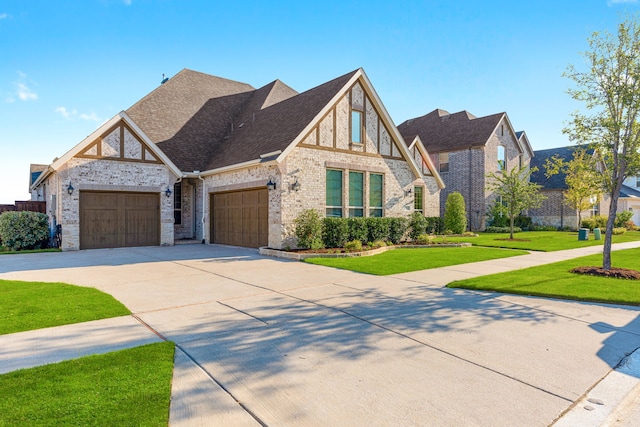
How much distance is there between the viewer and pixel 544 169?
109ft

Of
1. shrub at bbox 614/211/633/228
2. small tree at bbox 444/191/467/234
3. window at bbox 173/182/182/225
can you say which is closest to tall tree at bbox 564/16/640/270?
small tree at bbox 444/191/467/234

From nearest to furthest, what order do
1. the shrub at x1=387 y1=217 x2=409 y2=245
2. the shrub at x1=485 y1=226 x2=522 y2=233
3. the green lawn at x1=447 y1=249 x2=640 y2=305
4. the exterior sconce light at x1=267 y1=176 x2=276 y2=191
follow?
the green lawn at x1=447 y1=249 x2=640 y2=305
the exterior sconce light at x1=267 y1=176 x2=276 y2=191
the shrub at x1=387 y1=217 x2=409 y2=245
the shrub at x1=485 y1=226 x2=522 y2=233

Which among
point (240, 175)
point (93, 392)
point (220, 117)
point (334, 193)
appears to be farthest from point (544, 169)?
point (93, 392)

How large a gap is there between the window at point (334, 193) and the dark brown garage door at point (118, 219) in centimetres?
799

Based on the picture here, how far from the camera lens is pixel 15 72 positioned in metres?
12.4

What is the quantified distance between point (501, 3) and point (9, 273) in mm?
15421

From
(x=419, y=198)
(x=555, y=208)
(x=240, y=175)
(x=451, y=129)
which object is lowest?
(x=555, y=208)

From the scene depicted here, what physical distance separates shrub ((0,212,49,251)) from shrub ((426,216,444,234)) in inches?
799

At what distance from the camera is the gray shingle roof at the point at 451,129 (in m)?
28.8

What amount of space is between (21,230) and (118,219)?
353 centimetres

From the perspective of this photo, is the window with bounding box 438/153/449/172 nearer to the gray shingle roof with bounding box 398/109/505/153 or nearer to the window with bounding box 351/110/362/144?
the gray shingle roof with bounding box 398/109/505/153

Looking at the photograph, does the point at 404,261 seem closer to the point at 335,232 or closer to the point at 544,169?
the point at 335,232

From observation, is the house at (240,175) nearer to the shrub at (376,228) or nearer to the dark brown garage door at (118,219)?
the dark brown garage door at (118,219)

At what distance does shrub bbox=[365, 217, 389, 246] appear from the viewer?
647 inches
